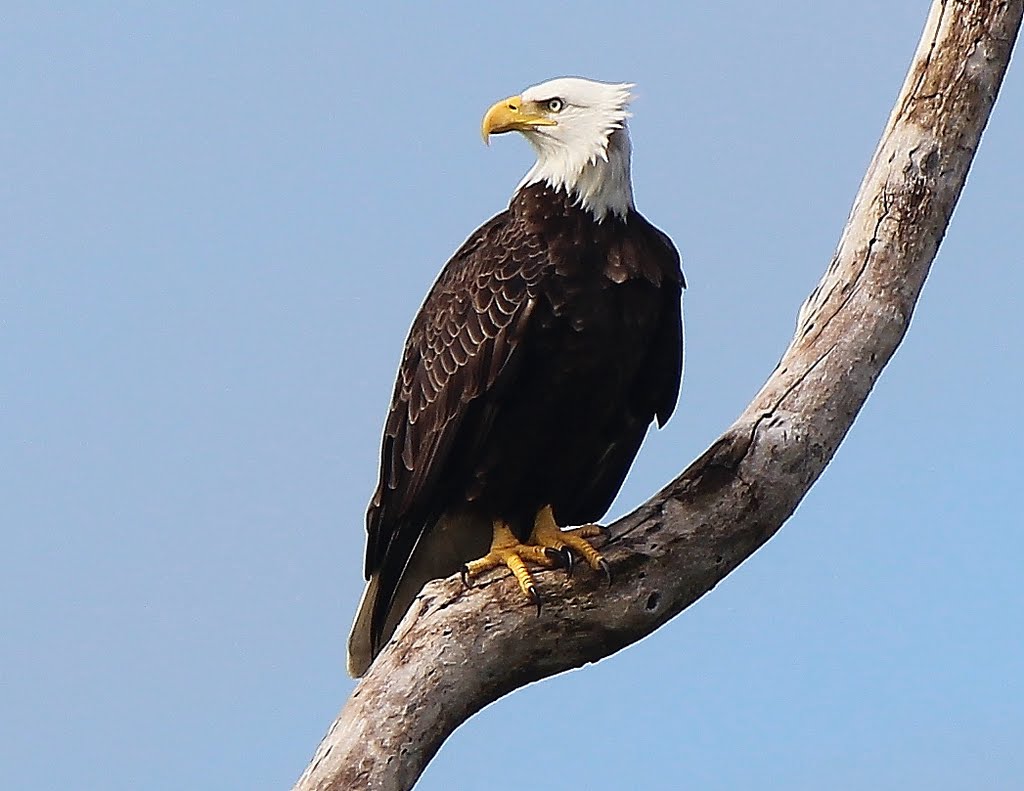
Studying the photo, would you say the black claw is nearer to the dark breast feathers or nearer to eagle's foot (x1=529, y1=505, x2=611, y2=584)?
eagle's foot (x1=529, y1=505, x2=611, y2=584)

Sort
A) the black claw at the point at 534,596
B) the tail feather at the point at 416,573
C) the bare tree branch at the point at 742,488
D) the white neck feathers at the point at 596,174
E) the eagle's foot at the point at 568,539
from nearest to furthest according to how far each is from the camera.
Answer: the bare tree branch at the point at 742,488
the black claw at the point at 534,596
the eagle's foot at the point at 568,539
the white neck feathers at the point at 596,174
the tail feather at the point at 416,573

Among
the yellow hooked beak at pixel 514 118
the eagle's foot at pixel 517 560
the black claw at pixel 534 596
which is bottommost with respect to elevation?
the black claw at pixel 534 596

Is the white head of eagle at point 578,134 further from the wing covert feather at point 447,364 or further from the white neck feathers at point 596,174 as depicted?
the wing covert feather at point 447,364

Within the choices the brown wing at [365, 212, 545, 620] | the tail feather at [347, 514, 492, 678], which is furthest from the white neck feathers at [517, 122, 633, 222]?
the tail feather at [347, 514, 492, 678]

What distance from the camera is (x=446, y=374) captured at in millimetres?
6000

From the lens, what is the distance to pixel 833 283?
6.17m

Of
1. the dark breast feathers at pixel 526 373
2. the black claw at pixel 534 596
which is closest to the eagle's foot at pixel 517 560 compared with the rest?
the black claw at pixel 534 596

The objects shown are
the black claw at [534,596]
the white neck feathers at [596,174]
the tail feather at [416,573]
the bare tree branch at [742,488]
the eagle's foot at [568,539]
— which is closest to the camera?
the bare tree branch at [742,488]

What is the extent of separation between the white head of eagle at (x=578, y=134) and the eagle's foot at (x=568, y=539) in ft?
3.80

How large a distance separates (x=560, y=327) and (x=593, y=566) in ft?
Result: 2.81

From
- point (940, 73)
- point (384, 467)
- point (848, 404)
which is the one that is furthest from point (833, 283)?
point (384, 467)

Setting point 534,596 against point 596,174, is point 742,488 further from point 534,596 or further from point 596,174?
point 596,174

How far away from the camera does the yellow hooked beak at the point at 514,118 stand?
6.23 meters

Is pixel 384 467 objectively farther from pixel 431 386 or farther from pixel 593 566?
pixel 593 566
